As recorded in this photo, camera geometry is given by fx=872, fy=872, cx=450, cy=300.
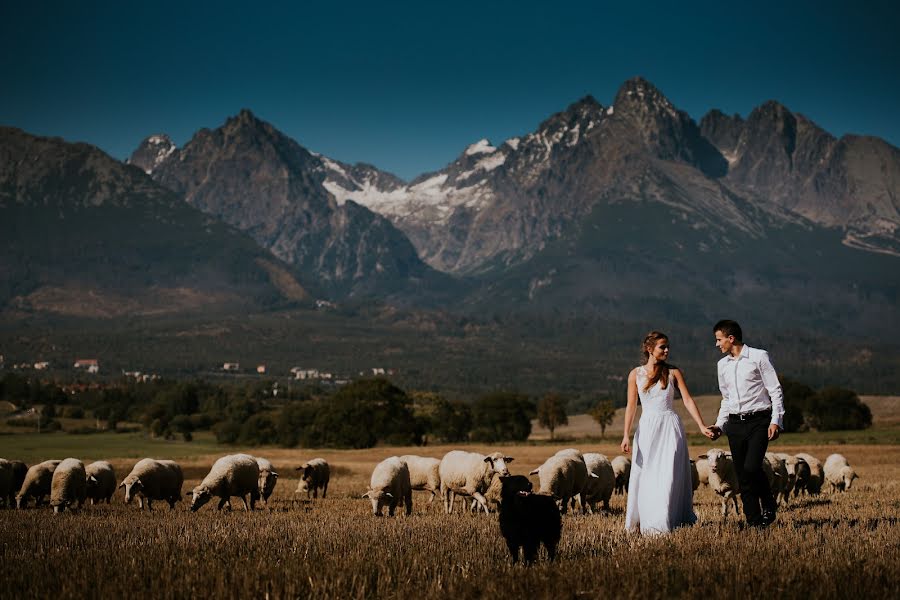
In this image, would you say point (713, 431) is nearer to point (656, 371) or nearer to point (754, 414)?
point (754, 414)

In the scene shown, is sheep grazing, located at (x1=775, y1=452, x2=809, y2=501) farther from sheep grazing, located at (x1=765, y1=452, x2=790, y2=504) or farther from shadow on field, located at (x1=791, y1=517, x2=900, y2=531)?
shadow on field, located at (x1=791, y1=517, x2=900, y2=531)

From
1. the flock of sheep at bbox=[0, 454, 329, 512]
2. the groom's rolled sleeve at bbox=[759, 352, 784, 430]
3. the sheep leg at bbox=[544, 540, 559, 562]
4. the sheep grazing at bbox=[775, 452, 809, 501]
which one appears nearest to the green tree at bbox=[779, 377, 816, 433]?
the sheep grazing at bbox=[775, 452, 809, 501]

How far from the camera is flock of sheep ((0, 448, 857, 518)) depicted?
24094mm

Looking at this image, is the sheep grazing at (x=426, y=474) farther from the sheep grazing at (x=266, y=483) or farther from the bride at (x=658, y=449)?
the bride at (x=658, y=449)

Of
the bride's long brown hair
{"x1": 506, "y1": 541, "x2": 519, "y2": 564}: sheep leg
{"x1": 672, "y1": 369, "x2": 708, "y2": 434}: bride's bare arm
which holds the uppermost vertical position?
the bride's long brown hair

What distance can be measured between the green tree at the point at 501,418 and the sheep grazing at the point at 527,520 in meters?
111

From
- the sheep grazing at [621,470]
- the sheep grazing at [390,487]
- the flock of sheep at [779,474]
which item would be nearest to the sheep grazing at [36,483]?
the sheep grazing at [390,487]

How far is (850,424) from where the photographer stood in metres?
116

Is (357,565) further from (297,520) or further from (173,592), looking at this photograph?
(297,520)

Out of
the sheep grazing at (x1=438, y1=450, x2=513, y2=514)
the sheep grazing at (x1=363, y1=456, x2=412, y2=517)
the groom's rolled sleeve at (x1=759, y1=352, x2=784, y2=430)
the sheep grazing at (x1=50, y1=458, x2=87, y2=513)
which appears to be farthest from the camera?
the sheep grazing at (x1=50, y1=458, x2=87, y2=513)

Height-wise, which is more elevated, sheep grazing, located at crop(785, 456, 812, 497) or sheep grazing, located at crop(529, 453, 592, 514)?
sheep grazing, located at crop(529, 453, 592, 514)

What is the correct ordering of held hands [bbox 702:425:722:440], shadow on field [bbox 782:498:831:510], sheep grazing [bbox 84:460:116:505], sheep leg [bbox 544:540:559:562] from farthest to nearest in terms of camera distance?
sheep grazing [bbox 84:460:116:505], shadow on field [bbox 782:498:831:510], held hands [bbox 702:425:722:440], sheep leg [bbox 544:540:559:562]

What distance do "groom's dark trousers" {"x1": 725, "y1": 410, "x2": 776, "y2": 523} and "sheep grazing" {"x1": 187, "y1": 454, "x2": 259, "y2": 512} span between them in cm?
1558

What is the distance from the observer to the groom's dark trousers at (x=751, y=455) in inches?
603
